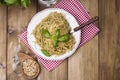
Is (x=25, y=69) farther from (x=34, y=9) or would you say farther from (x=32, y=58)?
(x=34, y=9)

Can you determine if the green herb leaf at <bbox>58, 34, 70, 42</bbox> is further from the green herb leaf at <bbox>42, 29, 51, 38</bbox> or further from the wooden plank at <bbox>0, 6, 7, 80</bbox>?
the wooden plank at <bbox>0, 6, 7, 80</bbox>

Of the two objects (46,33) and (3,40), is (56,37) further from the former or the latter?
(3,40)

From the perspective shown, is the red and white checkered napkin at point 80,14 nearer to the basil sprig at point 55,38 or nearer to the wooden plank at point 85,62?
the wooden plank at point 85,62

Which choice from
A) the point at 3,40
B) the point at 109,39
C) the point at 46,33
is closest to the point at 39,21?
the point at 46,33

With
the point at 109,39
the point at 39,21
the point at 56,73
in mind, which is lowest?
the point at 56,73

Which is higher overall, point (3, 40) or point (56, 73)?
point (3, 40)

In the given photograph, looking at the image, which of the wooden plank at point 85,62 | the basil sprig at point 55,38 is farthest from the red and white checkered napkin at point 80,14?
the basil sprig at point 55,38

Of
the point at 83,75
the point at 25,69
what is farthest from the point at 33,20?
the point at 83,75
